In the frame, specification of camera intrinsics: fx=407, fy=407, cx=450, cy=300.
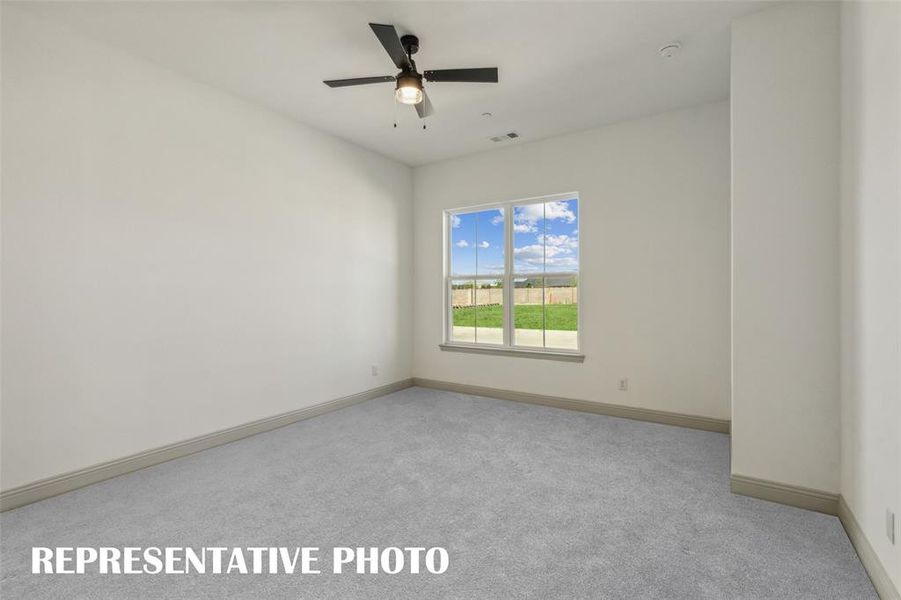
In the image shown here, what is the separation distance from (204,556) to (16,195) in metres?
2.36

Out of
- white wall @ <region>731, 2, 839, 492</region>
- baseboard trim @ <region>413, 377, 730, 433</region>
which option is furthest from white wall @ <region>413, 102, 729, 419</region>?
white wall @ <region>731, 2, 839, 492</region>

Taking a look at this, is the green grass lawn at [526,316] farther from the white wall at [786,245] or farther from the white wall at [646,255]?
the white wall at [786,245]

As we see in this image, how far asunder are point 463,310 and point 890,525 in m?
4.07

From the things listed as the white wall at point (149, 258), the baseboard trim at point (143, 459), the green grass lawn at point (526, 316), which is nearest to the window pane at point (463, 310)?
the green grass lawn at point (526, 316)

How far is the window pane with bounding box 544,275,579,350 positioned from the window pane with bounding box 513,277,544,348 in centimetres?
6

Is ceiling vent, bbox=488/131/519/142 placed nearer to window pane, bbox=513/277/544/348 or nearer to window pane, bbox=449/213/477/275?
window pane, bbox=449/213/477/275

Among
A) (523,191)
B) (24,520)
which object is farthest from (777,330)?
(24,520)

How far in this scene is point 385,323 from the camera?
5086 mm

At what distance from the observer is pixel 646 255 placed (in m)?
3.97

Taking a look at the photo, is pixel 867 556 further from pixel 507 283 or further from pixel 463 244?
pixel 463 244

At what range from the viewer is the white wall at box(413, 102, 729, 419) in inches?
144

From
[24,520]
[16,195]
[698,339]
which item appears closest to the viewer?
[24,520]

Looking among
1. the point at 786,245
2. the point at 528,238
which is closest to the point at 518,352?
the point at 528,238

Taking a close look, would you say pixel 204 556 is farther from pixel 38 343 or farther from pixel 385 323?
pixel 385 323
